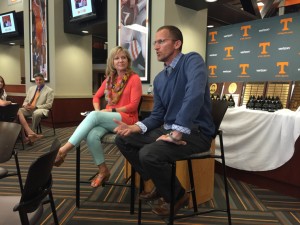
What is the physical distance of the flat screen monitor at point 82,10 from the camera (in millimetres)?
5219

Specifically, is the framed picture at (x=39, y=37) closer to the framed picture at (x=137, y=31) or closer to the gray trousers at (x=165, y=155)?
the framed picture at (x=137, y=31)

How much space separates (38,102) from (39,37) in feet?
6.77

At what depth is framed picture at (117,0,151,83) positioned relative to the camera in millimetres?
4254

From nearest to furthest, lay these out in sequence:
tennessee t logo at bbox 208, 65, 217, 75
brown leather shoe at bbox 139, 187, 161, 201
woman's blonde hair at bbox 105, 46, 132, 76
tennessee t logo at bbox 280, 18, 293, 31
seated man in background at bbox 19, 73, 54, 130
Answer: brown leather shoe at bbox 139, 187, 161, 201 → woman's blonde hair at bbox 105, 46, 132, 76 → tennessee t logo at bbox 280, 18, 293, 31 → seated man in background at bbox 19, 73, 54, 130 → tennessee t logo at bbox 208, 65, 217, 75

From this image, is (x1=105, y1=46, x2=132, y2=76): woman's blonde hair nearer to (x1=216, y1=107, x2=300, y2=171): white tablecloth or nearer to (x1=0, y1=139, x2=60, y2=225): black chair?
(x1=216, y1=107, x2=300, y2=171): white tablecloth

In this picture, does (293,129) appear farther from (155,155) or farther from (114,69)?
(114,69)

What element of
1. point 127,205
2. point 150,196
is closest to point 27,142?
point 127,205

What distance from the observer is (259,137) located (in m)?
2.51

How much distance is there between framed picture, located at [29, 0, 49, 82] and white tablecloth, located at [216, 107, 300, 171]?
4.97 metres

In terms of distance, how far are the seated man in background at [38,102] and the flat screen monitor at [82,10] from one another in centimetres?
147

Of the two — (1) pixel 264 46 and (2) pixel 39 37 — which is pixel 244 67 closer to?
(1) pixel 264 46

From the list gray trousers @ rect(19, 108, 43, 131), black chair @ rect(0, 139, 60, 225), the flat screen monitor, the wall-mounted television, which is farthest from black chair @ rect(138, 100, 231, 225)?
the wall-mounted television

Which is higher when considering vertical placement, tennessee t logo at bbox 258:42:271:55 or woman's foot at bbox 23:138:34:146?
tennessee t logo at bbox 258:42:271:55

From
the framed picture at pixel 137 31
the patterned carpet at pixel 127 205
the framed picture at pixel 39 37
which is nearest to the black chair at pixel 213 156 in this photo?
the patterned carpet at pixel 127 205
